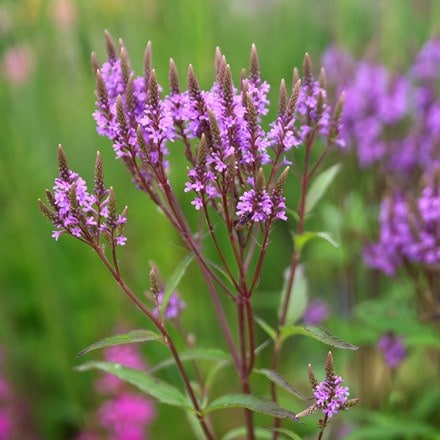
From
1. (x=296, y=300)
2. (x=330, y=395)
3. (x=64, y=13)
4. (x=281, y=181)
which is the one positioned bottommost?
(x=330, y=395)

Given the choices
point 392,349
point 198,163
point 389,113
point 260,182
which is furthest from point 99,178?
point 389,113

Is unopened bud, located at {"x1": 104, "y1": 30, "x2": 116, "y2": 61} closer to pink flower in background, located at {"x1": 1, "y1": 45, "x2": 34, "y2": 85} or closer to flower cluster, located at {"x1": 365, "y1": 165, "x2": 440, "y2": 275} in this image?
flower cluster, located at {"x1": 365, "y1": 165, "x2": 440, "y2": 275}

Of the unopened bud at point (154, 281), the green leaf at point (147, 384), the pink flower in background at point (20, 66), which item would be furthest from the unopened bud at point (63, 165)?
the pink flower in background at point (20, 66)

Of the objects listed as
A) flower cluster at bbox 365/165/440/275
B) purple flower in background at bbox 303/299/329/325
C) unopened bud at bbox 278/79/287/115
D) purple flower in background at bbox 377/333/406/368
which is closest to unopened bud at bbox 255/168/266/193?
unopened bud at bbox 278/79/287/115

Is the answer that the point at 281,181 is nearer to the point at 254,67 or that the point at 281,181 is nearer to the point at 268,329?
the point at 254,67

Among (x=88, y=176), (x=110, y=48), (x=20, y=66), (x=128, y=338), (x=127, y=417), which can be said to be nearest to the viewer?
(x=128, y=338)

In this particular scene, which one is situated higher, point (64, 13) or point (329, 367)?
point (64, 13)

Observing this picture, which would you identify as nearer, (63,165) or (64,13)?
(63,165)
